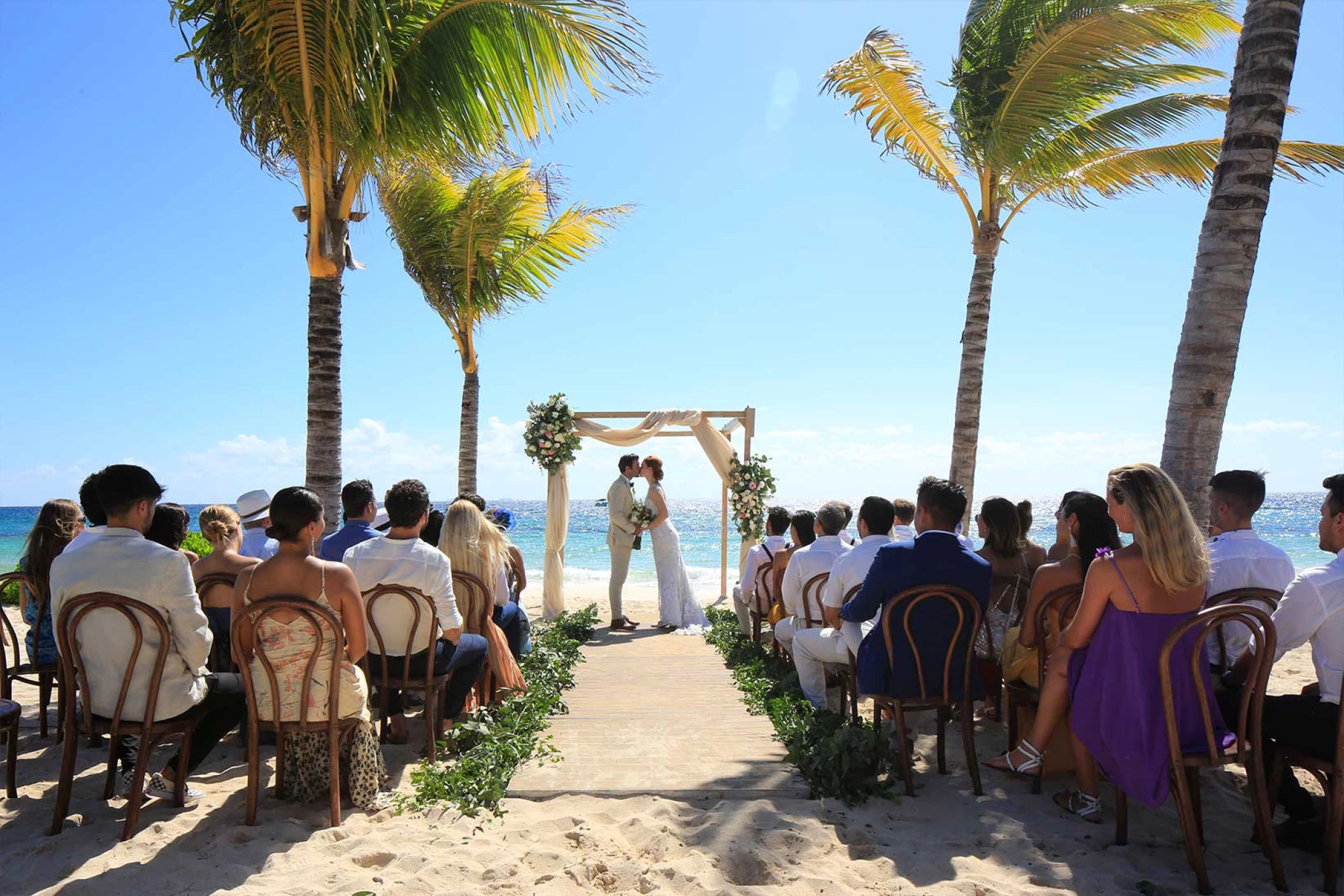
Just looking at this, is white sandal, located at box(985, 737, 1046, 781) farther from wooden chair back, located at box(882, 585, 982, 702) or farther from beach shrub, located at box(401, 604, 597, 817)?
beach shrub, located at box(401, 604, 597, 817)

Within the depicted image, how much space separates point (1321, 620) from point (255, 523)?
19.9 ft

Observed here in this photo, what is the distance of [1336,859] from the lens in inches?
121

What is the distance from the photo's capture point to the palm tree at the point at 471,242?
11711mm

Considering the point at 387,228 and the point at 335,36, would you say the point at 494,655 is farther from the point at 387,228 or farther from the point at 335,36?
the point at 387,228

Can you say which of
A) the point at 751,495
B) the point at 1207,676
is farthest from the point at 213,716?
the point at 751,495

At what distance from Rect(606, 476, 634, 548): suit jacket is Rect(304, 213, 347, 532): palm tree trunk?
3822 mm

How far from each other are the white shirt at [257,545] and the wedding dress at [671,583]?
17.3 feet

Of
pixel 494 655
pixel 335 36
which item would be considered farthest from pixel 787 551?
pixel 335 36

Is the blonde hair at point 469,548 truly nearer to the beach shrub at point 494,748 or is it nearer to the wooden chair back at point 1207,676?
the beach shrub at point 494,748

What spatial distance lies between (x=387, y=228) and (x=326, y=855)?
34.8 feet

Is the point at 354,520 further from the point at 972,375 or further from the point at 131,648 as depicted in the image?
the point at 972,375

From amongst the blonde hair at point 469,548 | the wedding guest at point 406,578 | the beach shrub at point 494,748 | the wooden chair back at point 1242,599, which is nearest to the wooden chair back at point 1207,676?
the wooden chair back at point 1242,599

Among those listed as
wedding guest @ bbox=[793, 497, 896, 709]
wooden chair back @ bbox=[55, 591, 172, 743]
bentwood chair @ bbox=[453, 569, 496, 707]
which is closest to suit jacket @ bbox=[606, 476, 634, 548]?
bentwood chair @ bbox=[453, 569, 496, 707]

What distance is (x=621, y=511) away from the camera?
10.4 metres
